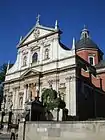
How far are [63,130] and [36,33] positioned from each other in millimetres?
23161

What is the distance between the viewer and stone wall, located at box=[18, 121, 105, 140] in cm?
1091

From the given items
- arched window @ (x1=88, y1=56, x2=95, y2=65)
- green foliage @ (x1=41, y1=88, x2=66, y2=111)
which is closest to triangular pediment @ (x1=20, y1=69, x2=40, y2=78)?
green foliage @ (x1=41, y1=88, x2=66, y2=111)

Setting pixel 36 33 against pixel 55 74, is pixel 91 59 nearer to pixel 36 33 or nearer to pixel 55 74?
pixel 36 33

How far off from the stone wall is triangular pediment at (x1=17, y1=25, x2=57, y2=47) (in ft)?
61.3

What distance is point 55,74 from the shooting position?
88.7 feet

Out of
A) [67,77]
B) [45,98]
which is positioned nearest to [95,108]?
[67,77]

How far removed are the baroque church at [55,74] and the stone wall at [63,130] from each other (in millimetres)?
9549

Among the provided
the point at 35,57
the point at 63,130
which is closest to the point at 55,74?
the point at 35,57

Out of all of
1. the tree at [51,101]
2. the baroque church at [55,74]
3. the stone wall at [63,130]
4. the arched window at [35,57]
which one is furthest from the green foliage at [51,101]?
the arched window at [35,57]

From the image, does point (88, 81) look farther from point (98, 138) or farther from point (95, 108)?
point (98, 138)

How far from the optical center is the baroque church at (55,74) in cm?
2502

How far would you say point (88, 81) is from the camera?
90.7ft

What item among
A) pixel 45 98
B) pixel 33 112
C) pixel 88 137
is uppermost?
pixel 45 98

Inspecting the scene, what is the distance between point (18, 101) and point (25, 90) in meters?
2.26
